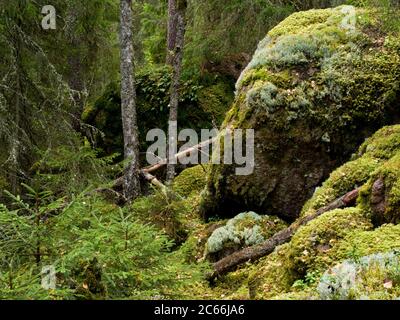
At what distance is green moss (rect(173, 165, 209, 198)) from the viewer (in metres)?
12.2

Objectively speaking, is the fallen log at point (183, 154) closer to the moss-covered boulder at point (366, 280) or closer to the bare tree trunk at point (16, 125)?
the bare tree trunk at point (16, 125)

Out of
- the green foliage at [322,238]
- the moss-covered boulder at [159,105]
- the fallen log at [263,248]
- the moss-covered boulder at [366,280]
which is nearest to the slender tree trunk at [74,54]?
the moss-covered boulder at [159,105]

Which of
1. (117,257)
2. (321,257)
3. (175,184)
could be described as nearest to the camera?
(117,257)

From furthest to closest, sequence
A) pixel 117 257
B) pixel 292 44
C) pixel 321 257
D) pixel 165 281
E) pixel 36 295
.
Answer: pixel 292 44 → pixel 321 257 → pixel 165 281 → pixel 117 257 → pixel 36 295

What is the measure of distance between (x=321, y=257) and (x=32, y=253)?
3065 mm

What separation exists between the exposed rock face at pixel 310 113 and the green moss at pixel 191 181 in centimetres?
313

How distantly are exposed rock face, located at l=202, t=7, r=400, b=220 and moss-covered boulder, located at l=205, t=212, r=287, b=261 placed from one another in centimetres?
40

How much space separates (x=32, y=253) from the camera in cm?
381

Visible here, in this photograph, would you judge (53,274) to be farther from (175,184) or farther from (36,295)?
(175,184)

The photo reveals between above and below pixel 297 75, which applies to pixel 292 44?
above

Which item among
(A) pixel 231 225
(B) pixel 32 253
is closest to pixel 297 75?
(A) pixel 231 225

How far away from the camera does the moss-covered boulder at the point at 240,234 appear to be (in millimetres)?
8250

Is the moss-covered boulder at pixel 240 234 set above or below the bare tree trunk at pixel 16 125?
below
